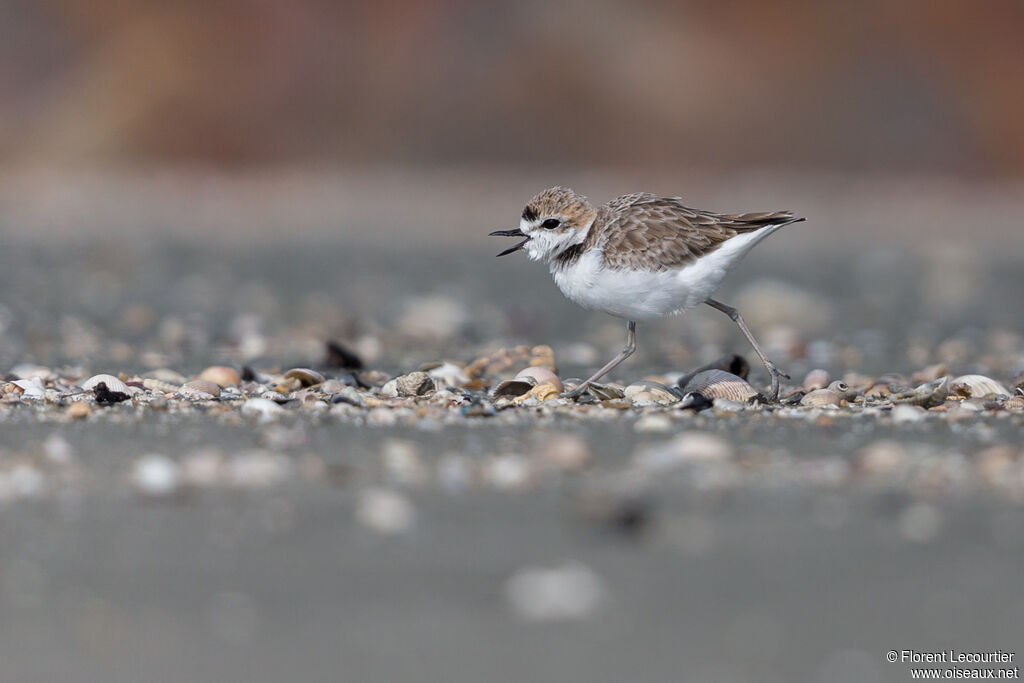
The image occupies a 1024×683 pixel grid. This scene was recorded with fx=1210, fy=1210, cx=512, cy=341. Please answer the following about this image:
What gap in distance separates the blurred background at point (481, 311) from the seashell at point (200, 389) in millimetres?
626

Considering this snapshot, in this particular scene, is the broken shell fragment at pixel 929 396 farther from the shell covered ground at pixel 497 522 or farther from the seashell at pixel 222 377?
the seashell at pixel 222 377

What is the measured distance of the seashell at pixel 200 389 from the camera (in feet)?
15.8

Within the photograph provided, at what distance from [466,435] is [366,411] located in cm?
50

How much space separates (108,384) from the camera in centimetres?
479

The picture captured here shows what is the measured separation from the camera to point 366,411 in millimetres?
4316

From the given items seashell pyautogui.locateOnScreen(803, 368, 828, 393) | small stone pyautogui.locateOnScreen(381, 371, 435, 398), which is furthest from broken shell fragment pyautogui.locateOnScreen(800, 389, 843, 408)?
small stone pyautogui.locateOnScreen(381, 371, 435, 398)

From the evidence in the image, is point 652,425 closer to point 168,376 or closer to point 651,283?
point 651,283

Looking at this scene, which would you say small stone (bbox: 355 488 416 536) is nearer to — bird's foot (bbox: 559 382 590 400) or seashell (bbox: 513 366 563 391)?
bird's foot (bbox: 559 382 590 400)

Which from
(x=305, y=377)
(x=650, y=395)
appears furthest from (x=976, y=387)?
(x=305, y=377)

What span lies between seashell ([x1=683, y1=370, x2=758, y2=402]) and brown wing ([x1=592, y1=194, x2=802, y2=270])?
49 cm

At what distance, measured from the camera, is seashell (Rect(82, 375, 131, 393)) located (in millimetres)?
4746

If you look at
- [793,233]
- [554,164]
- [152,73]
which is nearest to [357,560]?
[793,233]

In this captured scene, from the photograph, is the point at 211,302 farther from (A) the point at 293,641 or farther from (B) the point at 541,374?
(A) the point at 293,641

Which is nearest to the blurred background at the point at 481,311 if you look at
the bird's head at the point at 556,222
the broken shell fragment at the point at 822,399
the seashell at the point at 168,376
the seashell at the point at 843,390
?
the seashell at the point at 168,376
